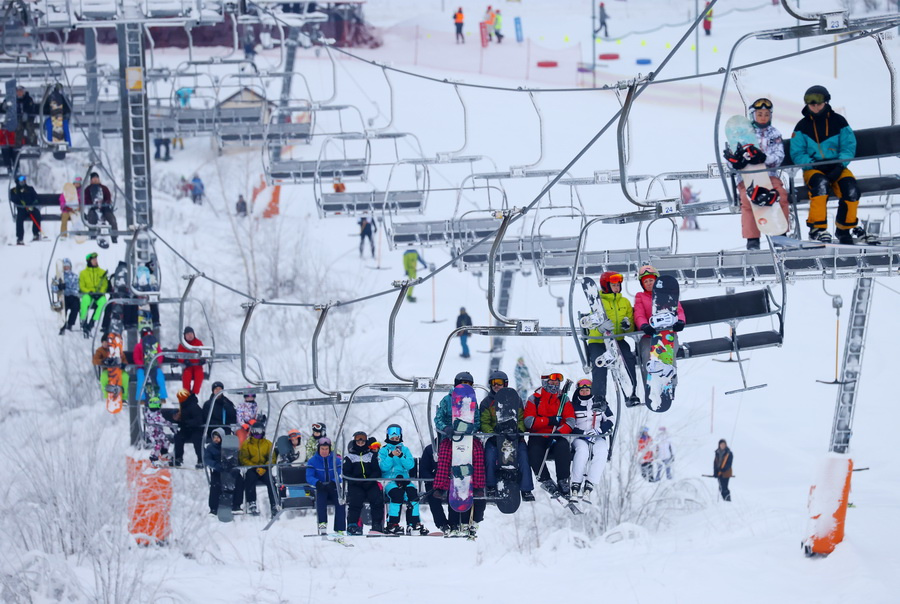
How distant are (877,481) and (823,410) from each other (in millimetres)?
3916

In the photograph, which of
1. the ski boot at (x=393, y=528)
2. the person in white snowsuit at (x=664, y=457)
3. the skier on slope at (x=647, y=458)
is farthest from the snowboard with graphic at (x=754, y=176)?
the person in white snowsuit at (x=664, y=457)

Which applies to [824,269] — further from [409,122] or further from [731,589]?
[409,122]

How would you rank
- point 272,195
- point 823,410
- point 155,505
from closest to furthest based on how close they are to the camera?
1. point 155,505
2. point 823,410
3. point 272,195

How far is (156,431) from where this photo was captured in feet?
47.6

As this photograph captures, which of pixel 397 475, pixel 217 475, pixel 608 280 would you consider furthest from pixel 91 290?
pixel 608 280

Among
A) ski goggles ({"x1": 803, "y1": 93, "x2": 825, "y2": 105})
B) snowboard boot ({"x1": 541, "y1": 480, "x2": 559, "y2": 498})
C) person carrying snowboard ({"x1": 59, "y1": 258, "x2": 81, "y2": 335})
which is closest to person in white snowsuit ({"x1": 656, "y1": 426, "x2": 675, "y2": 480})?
person carrying snowboard ({"x1": 59, "y1": 258, "x2": 81, "y2": 335})

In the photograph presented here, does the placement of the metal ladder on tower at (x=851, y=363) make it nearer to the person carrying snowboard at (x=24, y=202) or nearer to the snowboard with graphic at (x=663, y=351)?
the snowboard with graphic at (x=663, y=351)

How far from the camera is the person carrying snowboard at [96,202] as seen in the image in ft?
56.1

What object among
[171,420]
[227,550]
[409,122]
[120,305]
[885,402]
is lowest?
[227,550]

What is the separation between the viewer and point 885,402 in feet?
82.6

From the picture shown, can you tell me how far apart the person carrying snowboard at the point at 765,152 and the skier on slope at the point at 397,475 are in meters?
3.58

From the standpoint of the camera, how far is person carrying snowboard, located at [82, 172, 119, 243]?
56.1 ft

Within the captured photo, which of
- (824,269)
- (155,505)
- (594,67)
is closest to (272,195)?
(594,67)

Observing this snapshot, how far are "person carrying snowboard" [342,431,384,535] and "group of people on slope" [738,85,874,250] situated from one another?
12.7ft
